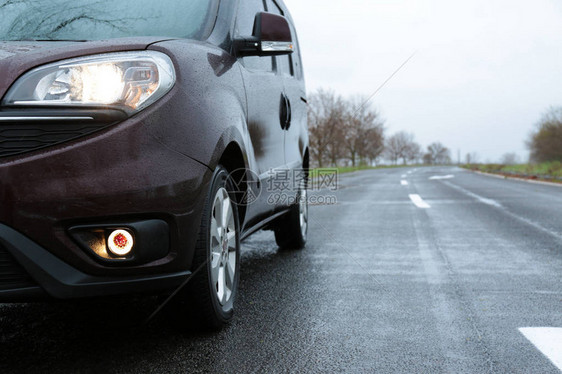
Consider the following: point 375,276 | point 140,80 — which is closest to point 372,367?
point 140,80

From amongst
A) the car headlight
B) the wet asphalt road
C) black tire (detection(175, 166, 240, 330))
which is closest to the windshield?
the car headlight

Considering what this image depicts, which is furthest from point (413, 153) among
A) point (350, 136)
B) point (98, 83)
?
point (98, 83)

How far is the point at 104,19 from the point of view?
9.43 ft

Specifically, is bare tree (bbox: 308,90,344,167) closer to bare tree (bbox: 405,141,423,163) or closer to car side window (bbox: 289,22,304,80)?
car side window (bbox: 289,22,304,80)

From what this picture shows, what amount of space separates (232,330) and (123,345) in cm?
53

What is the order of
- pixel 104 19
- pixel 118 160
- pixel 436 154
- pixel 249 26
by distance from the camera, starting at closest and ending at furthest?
pixel 118 160 → pixel 104 19 → pixel 249 26 → pixel 436 154

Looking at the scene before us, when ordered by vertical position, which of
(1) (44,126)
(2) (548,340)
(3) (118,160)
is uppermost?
(1) (44,126)

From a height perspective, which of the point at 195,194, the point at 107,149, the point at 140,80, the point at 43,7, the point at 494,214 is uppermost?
the point at 43,7

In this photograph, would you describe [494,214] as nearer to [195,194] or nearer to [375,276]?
[375,276]

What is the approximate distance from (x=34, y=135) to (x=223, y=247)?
3.67 feet

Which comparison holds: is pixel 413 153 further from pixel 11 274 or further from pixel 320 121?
pixel 11 274

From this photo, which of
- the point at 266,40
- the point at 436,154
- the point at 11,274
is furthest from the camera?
the point at 436,154

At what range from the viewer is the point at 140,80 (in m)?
2.17

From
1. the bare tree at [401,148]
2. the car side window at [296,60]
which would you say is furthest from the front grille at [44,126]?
the bare tree at [401,148]
